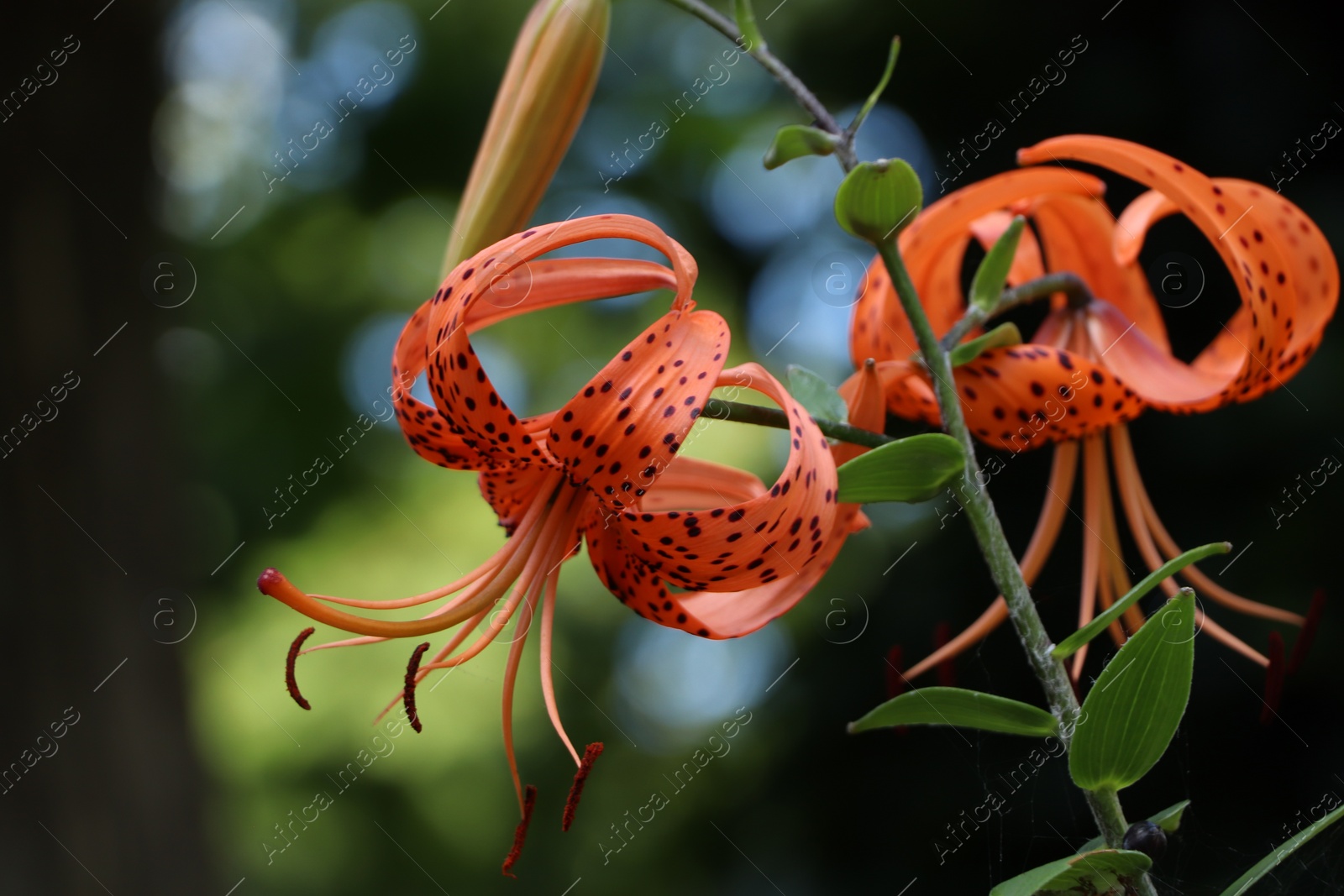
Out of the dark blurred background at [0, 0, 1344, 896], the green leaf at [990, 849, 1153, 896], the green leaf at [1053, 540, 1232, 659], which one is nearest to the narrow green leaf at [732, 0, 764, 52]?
the green leaf at [1053, 540, 1232, 659]

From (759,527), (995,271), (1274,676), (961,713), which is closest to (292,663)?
(759,527)

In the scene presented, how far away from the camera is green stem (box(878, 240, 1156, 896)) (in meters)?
0.56

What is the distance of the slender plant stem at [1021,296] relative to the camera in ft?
2.25

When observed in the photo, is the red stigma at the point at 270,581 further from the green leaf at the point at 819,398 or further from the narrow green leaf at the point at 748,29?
the narrow green leaf at the point at 748,29

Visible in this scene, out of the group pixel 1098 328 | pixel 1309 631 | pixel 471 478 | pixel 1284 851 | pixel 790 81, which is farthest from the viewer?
pixel 471 478

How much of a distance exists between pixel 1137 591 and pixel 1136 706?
7 centimetres

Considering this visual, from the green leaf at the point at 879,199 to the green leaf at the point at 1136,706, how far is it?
0.26 m

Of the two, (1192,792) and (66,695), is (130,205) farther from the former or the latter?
(1192,792)

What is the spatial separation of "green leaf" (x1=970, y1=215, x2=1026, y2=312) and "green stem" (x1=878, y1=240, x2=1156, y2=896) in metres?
0.08

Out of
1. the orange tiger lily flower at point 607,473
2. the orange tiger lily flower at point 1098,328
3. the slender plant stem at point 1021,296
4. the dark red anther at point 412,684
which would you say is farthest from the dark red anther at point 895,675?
the dark red anther at point 412,684

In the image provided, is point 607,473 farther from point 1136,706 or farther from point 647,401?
point 1136,706

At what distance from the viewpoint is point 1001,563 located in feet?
1.91

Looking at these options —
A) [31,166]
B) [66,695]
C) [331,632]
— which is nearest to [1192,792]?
[66,695]

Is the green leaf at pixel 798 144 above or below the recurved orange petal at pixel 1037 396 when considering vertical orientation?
above
